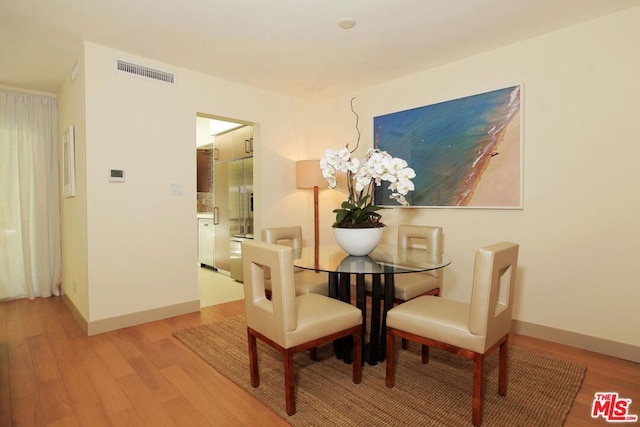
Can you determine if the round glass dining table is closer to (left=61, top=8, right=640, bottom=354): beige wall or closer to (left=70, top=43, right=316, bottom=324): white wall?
(left=61, top=8, right=640, bottom=354): beige wall

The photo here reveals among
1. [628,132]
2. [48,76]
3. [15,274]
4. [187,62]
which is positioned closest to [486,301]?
[628,132]

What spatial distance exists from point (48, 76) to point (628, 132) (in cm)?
517

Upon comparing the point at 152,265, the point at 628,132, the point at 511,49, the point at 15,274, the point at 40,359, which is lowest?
the point at 40,359

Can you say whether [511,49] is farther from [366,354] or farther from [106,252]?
[106,252]

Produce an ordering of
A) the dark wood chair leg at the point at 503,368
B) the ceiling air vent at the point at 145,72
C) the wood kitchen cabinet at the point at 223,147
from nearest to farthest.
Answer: the dark wood chair leg at the point at 503,368 → the ceiling air vent at the point at 145,72 → the wood kitchen cabinet at the point at 223,147

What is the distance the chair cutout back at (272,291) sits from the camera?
Result: 1714 mm

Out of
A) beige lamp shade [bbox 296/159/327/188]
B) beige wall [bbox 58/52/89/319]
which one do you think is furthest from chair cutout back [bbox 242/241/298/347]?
beige lamp shade [bbox 296/159/327/188]

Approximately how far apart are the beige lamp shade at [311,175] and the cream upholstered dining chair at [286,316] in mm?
2011

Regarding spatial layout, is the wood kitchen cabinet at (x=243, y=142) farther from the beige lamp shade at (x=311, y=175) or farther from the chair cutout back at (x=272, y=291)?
the chair cutout back at (x=272, y=291)

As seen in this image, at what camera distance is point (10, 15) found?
2393mm

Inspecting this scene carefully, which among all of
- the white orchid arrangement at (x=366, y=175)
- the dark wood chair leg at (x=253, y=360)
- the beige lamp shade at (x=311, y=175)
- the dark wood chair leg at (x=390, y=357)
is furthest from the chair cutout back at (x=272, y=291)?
the beige lamp shade at (x=311, y=175)

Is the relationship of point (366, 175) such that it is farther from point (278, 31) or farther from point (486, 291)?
point (278, 31)

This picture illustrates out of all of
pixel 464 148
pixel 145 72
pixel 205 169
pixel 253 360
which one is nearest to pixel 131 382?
pixel 253 360

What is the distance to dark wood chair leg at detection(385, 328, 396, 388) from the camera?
2.00 metres
